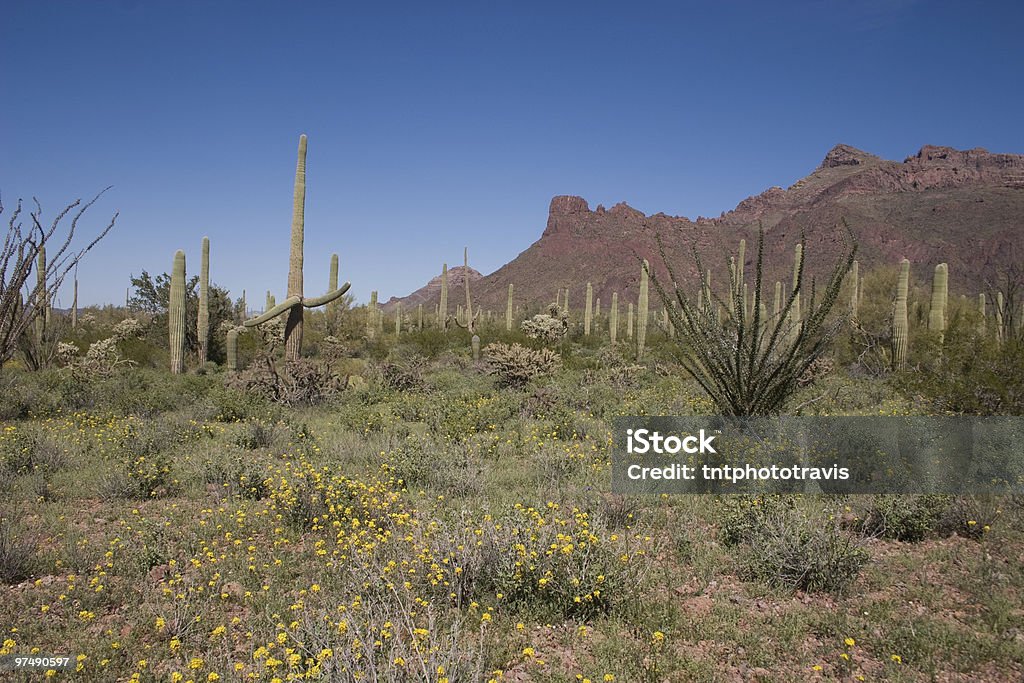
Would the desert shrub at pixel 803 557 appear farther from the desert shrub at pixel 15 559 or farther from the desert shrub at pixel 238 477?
the desert shrub at pixel 15 559

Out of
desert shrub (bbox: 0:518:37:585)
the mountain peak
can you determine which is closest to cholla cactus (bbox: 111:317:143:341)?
desert shrub (bbox: 0:518:37:585)

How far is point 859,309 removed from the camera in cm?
2480

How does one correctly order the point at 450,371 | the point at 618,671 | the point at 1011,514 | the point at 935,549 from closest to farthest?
the point at 618,671 < the point at 935,549 < the point at 1011,514 < the point at 450,371

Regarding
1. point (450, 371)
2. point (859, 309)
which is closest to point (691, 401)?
point (450, 371)

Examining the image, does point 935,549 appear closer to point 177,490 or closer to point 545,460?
point 545,460

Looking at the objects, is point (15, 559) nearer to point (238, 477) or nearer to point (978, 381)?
point (238, 477)

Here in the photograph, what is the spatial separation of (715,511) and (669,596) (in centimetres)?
187

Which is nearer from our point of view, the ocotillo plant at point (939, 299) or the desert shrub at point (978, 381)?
the desert shrub at point (978, 381)

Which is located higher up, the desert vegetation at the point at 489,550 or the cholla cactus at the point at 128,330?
the cholla cactus at the point at 128,330

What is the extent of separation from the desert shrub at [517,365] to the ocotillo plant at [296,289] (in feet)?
13.2

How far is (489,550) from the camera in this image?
4176mm
